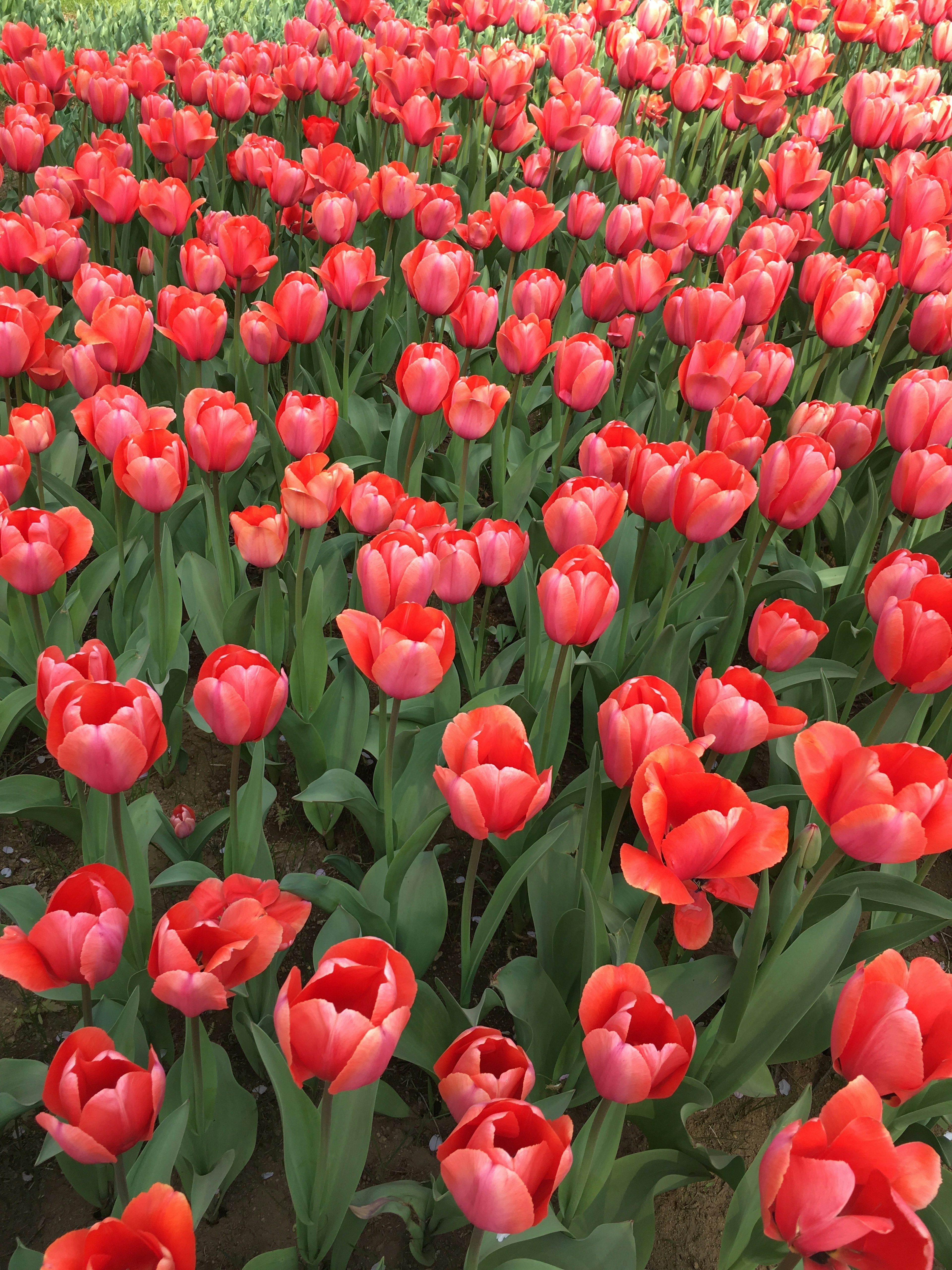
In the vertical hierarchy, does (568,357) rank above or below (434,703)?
above

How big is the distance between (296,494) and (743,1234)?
1.35 metres

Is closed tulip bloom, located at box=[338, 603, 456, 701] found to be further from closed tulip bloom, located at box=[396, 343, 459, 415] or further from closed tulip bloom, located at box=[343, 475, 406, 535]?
closed tulip bloom, located at box=[396, 343, 459, 415]

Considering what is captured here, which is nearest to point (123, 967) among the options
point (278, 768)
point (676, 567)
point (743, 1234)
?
point (278, 768)

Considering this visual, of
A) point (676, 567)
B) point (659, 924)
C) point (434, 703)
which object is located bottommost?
point (659, 924)

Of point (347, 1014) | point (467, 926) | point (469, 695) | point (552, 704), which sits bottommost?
point (469, 695)

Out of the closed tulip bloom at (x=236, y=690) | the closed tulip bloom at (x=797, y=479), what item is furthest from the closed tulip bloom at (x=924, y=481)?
the closed tulip bloom at (x=236, y=690)

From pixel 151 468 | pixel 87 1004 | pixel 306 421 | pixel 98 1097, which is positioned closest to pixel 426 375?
pixel 306 421

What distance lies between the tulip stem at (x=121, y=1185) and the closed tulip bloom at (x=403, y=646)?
0.68 m

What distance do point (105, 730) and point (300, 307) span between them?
4.86 feet

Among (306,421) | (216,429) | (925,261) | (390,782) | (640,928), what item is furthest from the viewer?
(925,261)

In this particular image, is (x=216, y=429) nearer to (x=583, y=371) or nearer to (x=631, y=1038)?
(x=583, y=371)

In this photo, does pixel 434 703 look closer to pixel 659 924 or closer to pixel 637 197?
pixel 659 924

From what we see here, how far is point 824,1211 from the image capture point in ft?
2.81

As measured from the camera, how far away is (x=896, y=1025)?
100cm
